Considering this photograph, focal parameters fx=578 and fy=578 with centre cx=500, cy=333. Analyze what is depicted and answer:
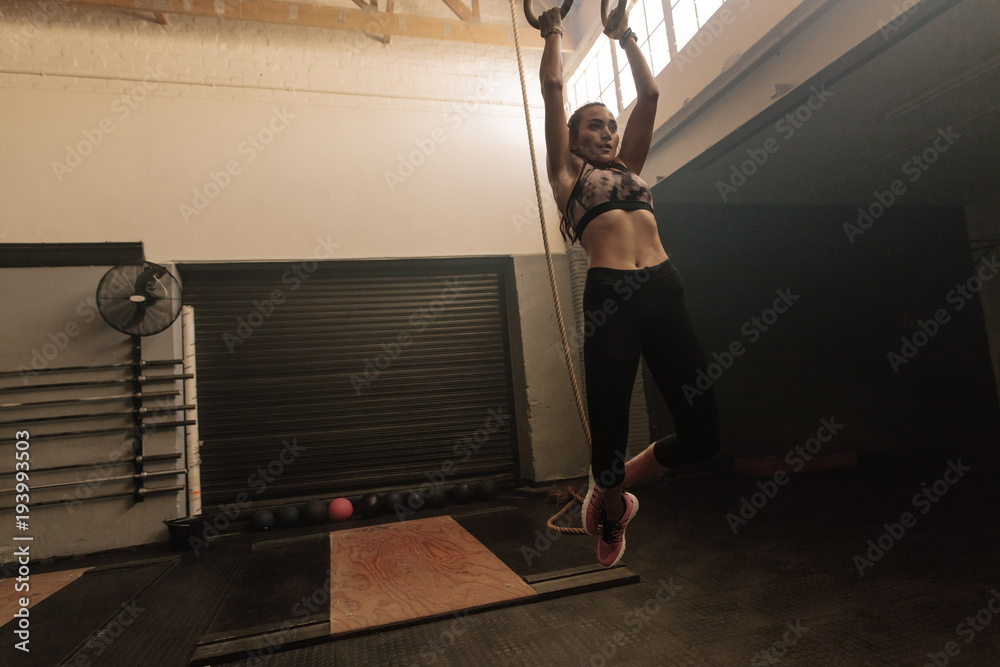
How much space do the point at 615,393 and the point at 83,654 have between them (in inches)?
86.9

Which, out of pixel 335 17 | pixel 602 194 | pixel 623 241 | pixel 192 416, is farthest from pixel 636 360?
pixel 335 17

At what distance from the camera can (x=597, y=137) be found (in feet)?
5.80

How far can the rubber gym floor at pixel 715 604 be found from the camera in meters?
1.87

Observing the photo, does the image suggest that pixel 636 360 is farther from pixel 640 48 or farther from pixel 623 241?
pixel 640 48

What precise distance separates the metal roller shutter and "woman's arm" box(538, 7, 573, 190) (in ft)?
10.4

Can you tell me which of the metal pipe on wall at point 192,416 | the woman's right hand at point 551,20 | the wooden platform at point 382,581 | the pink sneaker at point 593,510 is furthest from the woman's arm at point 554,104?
the metal pipe on wall at point 192,416

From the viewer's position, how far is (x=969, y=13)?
3.09 meters

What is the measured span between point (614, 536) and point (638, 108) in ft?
4.36

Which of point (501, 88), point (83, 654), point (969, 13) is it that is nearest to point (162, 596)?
point (83, 654)

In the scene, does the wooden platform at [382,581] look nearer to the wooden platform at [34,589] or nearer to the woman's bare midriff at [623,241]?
the wooden platform at [34,589]

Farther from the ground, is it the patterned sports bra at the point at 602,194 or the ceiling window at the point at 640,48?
the ceiling window at the point at 640,48

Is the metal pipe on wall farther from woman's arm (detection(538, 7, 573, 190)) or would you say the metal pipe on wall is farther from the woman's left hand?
the woman's left hand

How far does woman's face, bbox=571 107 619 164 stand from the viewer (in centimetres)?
176

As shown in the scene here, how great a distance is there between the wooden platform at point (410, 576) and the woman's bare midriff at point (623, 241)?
60.0 inches
